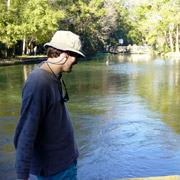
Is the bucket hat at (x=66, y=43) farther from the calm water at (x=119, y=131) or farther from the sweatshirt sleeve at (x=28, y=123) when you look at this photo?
the calm water at (x=119, y=131)

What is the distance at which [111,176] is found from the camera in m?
4.95

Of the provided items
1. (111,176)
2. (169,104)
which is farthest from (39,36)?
(111,176)

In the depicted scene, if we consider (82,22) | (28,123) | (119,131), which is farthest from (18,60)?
(28,123)

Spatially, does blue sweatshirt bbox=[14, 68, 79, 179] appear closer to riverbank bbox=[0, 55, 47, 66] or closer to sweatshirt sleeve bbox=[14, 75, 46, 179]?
sweatshirt sleeve bbox=[14, 75, 46, 179]

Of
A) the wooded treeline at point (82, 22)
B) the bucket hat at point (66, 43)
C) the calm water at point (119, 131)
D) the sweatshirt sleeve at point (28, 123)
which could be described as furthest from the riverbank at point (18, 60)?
the sweatshirt sleeve at point (28, 123)

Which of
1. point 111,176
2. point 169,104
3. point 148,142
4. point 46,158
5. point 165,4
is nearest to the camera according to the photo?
point 46,158

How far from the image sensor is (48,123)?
2.14 metres

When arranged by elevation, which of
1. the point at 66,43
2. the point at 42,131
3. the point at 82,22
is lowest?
the point at 42,131

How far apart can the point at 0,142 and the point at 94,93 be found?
21.7 ft

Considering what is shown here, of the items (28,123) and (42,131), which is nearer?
(28,123)

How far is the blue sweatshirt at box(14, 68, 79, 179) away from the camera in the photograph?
79.4 inches

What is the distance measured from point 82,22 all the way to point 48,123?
5265 cm

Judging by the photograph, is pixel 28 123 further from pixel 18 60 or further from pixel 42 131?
pixel 18 60

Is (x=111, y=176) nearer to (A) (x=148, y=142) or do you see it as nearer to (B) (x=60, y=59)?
(A) (x=148, y=142)
